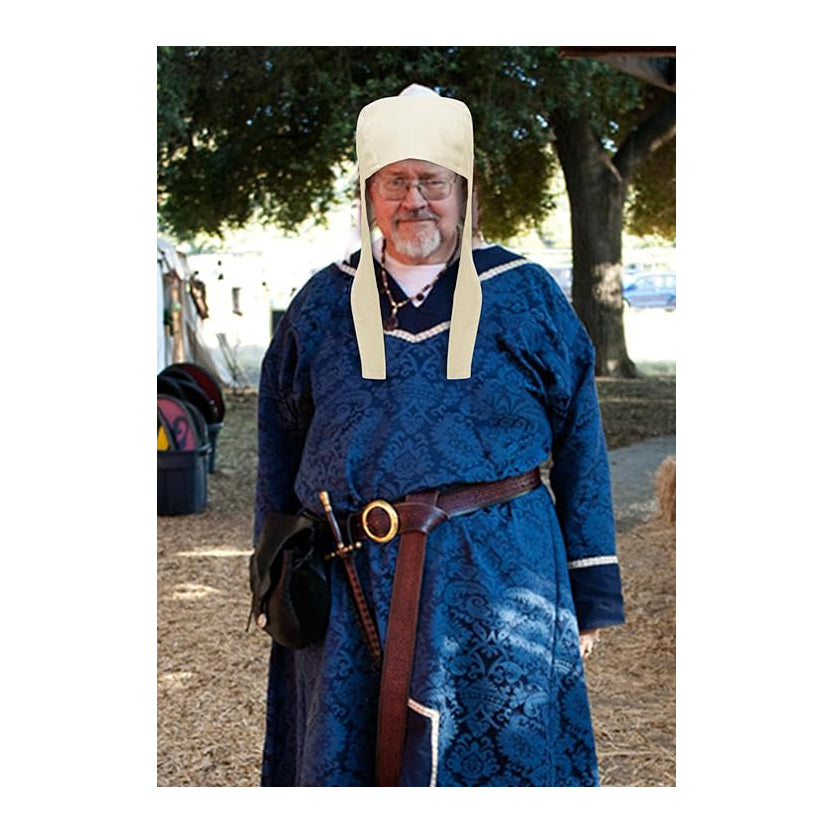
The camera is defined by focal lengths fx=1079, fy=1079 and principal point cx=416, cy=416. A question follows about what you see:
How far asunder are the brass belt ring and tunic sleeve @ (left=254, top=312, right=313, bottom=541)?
241mm

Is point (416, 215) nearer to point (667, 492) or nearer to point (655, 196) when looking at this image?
point (667, 492)

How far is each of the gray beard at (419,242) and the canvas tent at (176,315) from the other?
6.67 metres

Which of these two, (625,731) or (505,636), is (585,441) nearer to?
(505,636)

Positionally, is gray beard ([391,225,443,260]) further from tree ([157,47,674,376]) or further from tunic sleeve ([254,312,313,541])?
tree ([157,47,674,376])

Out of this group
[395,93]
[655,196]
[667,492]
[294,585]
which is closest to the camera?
[294,585]

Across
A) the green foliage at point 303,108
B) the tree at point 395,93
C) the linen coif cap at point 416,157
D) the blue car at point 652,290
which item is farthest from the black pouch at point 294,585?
the blue car at point 652,290

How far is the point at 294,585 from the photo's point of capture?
1808 millimetres

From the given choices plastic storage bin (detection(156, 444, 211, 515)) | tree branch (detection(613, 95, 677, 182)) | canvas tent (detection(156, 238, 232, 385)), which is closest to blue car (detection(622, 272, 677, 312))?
tree branch (detection(613, 95, 677, 182))

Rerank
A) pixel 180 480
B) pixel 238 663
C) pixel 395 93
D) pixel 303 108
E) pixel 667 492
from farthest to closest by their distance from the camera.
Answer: pixel 303 108, pixel 395 93, pixel 180 480, pixel 667 492, pixel 238 663

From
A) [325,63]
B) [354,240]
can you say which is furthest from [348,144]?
[354,240]

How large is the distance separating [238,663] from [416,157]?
9.43 feet

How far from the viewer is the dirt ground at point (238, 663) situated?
10.8 feet

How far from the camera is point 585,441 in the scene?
6.18ft

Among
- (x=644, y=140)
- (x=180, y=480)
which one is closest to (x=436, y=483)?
(x=180, y=480)
